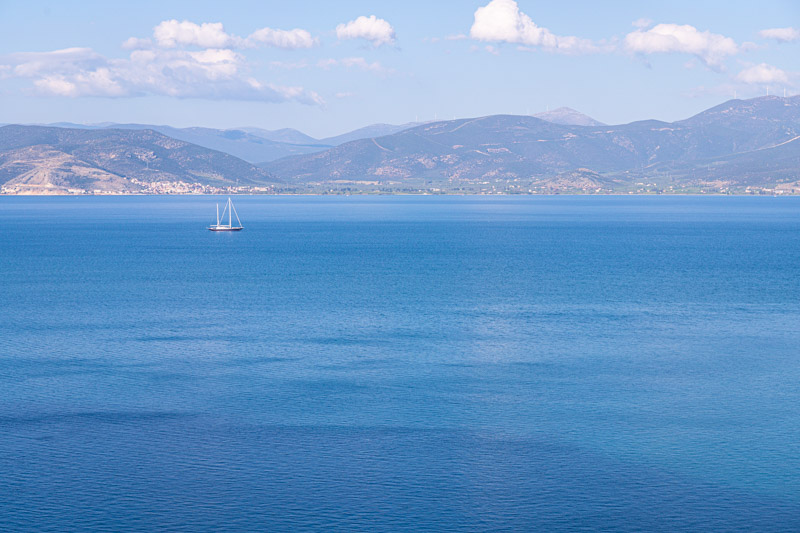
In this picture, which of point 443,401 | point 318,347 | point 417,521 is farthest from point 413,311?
point 417,521

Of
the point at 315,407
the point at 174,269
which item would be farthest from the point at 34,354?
the point at 174,269

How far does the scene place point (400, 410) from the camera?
67.1 m

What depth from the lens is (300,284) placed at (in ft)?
463

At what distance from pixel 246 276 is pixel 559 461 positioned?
344 feet

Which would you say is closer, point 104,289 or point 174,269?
point 104,289

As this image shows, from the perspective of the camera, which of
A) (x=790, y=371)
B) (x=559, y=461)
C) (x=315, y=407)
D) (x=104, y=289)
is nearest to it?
(x=559, y=461)

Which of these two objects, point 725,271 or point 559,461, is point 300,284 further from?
point 559,461

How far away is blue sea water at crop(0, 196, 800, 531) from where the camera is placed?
4906cm

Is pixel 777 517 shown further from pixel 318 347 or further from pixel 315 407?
pixel 318 347

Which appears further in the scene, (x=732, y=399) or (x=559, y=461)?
(x=732, y=399)

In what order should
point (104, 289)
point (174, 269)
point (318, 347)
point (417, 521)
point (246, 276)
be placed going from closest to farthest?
point (417, 521), point (318, 347), point (104, 289), point (246, 276), point (174, 269)

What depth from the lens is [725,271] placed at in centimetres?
15825

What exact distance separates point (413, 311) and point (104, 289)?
49.5 m

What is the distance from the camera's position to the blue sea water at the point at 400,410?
4906 centimetres
